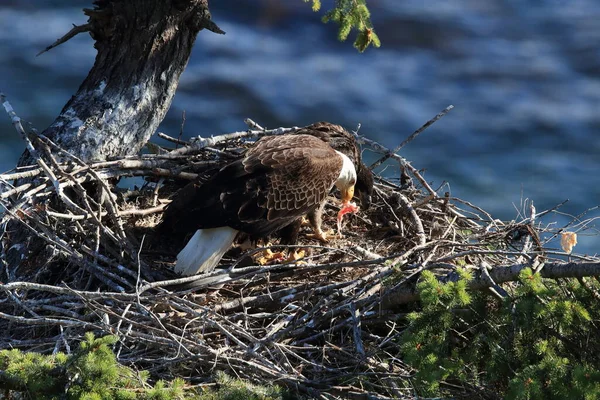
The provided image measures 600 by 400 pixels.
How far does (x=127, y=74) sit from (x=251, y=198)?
142 cm

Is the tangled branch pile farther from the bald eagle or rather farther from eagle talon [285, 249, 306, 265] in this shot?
the bald eagle

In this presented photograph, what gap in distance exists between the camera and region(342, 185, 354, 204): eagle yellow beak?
6.27 metres

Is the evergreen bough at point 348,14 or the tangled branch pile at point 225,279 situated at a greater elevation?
the evergreen bough at point 348,14

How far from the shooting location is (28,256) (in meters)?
5.55

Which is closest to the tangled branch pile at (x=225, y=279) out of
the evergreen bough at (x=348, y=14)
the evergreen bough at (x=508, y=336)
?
the evergreen bough at (x=508, y=336)

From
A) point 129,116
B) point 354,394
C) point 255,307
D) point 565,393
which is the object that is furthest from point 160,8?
point 565,393

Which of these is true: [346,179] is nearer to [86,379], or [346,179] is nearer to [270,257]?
[270,257]

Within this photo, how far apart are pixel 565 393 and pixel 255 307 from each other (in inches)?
83.3

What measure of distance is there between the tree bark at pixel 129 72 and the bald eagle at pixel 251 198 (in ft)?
2.63

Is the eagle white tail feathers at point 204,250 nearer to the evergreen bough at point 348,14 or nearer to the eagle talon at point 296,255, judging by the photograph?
the eagle talon at point 296,255

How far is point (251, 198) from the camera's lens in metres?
5.53

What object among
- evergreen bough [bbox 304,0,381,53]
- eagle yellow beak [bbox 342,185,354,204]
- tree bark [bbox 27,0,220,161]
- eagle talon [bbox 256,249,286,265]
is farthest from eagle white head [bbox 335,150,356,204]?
tree bark [bbox 27,0,220,161]

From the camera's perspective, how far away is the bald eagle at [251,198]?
548cm

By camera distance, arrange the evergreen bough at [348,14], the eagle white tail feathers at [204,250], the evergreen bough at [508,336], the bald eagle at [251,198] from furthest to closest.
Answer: the evergreen bough at [348,14], the bald eagle at [251,198], the eagle white tail feathers at [204,250], the evergreen bough at [508,336]
